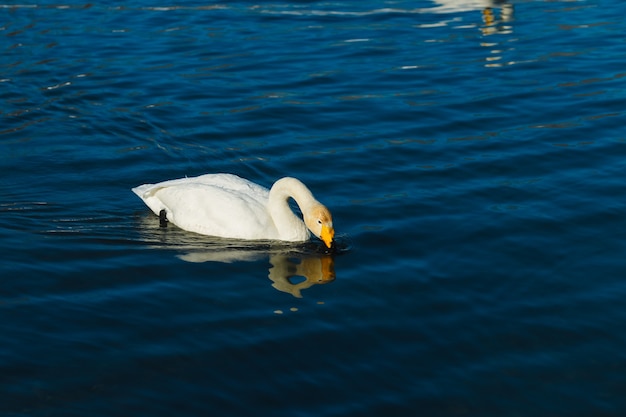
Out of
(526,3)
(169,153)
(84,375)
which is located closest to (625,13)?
(526,3)

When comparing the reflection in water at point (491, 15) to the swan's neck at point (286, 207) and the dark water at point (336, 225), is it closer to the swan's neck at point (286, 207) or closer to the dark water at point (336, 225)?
the dark water at point (336, 225)

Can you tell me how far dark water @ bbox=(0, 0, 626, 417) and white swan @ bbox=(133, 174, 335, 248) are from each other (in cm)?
18

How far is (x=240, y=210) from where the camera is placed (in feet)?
37.4

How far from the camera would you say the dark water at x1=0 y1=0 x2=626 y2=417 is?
27.3 feet

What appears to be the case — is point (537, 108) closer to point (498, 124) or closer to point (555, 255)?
point (498, 124)

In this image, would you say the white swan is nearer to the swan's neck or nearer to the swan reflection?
the swan's neck

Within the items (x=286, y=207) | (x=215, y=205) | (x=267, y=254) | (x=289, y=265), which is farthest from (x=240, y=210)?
(x=289, y=265)

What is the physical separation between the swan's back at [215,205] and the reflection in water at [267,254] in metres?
0.11

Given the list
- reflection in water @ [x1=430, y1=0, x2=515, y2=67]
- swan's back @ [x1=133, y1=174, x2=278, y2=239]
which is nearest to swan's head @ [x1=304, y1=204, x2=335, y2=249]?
swan's back @ [x1=133, y1=174, x2=278, y2=239]

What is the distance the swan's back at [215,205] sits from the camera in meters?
11.4

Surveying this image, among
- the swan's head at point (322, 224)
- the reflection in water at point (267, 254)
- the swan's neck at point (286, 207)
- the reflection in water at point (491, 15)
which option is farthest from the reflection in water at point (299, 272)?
the reflection in water at point (491, 15)

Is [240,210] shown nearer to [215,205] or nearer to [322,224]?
[215,205]

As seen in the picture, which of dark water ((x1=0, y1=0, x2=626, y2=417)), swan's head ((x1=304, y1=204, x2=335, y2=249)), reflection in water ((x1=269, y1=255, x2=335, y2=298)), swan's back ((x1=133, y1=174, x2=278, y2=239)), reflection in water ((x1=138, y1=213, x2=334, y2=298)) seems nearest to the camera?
dark water ((x1=0, y1=0, x2=626, y2=417))

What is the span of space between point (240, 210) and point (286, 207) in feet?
1.58
